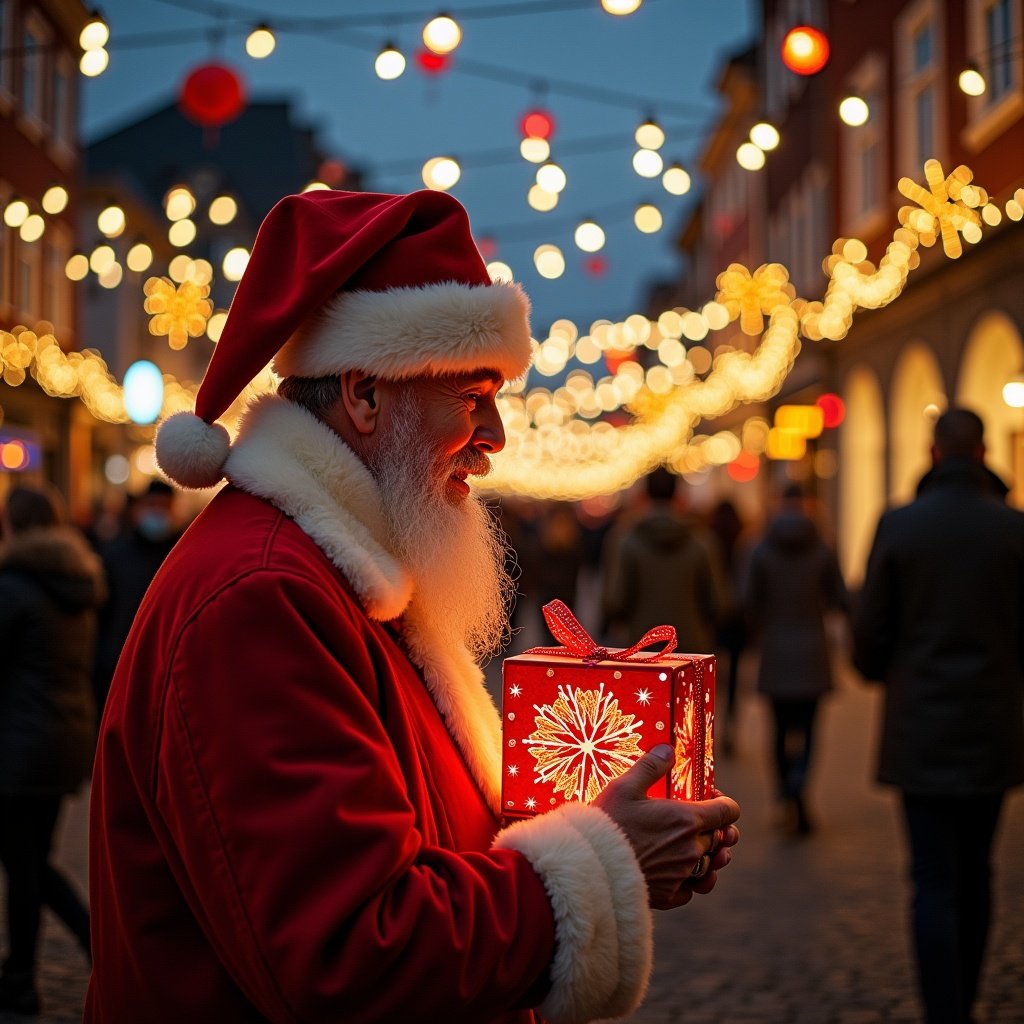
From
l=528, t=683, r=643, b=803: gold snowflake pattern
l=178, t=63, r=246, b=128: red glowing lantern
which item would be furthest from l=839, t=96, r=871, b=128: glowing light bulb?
l=528, t=683, r=643, b=803: gold snowflake pattern

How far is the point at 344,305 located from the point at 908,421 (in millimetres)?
16613

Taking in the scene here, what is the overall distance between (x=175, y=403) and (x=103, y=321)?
14.3 m

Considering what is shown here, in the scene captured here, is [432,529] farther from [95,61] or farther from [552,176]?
[552,176]

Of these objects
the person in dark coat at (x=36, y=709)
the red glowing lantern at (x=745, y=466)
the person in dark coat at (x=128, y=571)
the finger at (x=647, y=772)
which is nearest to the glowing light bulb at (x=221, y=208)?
the person in dark coat at (x=128, y=571)

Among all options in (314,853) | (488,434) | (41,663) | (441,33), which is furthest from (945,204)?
(314,853)

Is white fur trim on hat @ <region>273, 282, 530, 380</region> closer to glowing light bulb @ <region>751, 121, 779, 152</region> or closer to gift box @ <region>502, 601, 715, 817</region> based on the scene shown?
gift box @ <region>502, 601, 715, 817</region>

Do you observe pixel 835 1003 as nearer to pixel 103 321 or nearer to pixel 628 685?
pixel 628 685

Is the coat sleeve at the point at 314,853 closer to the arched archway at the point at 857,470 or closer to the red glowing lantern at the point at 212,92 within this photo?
the red glowing lantern at the point at 212,92

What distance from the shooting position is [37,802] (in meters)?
5.47

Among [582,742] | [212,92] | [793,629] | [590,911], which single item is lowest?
[590,911]

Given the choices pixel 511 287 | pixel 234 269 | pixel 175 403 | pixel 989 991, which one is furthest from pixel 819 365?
pixel 511 287

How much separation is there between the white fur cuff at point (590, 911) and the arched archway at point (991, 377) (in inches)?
490

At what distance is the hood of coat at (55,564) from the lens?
5.39 metres

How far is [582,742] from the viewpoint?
2.10 m
